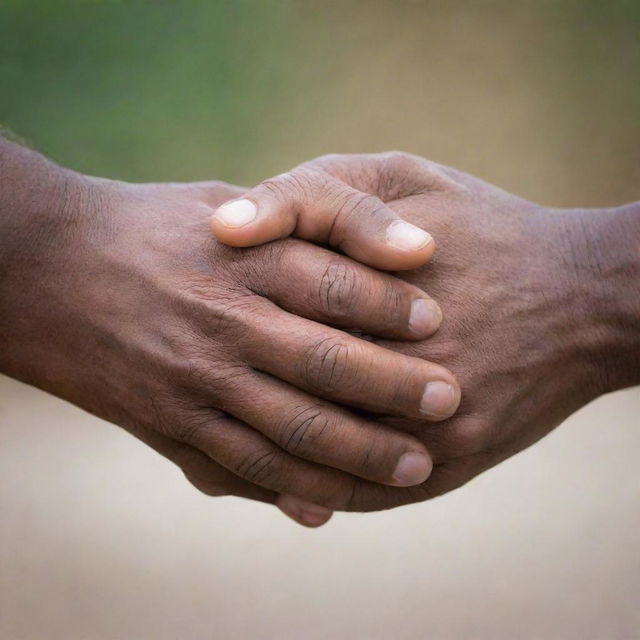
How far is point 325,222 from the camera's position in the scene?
1567 mm

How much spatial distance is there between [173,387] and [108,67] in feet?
11.5

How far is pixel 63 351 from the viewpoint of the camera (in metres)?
1.60

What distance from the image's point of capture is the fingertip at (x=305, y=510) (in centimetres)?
170

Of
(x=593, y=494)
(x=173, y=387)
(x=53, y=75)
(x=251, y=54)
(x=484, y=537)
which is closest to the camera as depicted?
(x=173, y=387)

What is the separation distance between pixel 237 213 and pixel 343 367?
0.37 m

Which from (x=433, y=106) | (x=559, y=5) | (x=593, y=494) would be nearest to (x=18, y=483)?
(x=593, y=494)

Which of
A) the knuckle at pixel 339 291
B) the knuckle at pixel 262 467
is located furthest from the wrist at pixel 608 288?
the knuckle at pixel 262 467

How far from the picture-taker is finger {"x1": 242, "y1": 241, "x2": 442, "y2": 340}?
4.99ft

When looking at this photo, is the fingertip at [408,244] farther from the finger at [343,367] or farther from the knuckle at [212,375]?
the knuckle at [212,375]

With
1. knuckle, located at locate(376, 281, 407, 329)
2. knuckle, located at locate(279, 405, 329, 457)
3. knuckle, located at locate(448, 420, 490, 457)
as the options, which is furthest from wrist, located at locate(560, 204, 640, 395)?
knuckle, located at locate(279, 405, 329, 457)

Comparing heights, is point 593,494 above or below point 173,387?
above

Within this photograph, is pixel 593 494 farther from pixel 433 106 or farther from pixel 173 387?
pixel 433 106

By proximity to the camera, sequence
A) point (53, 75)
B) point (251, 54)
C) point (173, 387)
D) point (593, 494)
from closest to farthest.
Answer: point (173, 387) < point (593, 494) < point (53, 75) < point (251, 54)

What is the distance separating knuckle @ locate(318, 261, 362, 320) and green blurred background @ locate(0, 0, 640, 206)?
3335 millimetres
